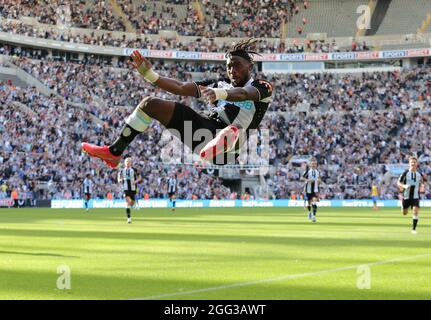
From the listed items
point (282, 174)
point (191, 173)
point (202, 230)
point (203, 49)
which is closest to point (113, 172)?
point (191, 173)

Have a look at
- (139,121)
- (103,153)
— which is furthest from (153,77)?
(103,153)

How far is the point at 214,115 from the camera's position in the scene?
11312 millimetres

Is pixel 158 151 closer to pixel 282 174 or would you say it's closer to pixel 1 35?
pixel 282 174

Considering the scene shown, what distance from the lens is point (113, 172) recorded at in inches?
2096

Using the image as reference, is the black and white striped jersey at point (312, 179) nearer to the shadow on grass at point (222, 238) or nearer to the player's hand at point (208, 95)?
the shadow on grass at point (222, 238)

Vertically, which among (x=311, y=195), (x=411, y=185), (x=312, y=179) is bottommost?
(x=311, y=195)

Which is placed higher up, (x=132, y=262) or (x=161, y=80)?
(x=161, y=80)

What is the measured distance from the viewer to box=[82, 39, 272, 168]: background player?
992 centimetres

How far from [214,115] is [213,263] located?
444 cm

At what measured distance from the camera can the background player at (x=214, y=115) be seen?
992 cm

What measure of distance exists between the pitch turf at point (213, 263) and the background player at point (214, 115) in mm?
2190

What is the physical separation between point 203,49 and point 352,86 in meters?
15.7

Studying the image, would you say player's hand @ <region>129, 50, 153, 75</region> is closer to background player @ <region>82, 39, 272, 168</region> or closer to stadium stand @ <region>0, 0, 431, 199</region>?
background player @ <region>82, 39, 272, 168</region>

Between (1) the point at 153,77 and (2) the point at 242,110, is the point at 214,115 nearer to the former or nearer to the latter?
(2) the point at 242,110
